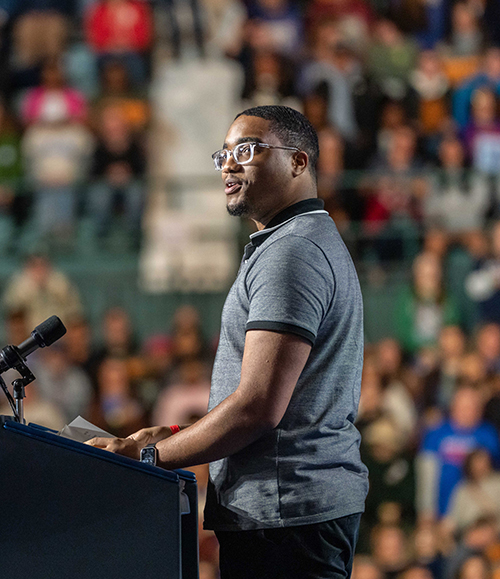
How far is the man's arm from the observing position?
1548 millimetres

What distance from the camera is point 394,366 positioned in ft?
19.0

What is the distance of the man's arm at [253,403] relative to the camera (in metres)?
1.55

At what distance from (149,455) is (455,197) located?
555 centimetres

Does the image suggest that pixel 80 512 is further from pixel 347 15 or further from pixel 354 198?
pixel 347 15

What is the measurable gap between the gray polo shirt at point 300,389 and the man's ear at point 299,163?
152 mm

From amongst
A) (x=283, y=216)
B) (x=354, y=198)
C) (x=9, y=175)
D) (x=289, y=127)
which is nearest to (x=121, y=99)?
(x=9, y=175)

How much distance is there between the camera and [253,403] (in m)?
1.54

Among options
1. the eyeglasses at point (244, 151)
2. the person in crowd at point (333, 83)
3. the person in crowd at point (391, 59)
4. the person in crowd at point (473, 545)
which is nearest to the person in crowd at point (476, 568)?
the person in crowd at point (473, 545)

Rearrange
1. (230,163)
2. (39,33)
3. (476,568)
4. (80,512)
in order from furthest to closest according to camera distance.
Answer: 1. (39,33)
2. (476,568)
3. (230,163)
4. (80,512)

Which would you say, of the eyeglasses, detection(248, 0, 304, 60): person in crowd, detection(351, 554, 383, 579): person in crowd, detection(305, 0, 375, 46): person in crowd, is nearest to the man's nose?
the eyeglasses

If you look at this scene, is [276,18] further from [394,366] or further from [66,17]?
[394,366]

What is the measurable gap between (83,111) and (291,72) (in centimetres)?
188

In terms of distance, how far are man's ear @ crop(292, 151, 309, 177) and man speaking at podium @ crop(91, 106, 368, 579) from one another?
0.34 ft

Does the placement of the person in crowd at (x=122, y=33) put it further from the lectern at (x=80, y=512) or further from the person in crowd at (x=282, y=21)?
the lectern at (x=80, y=512)
